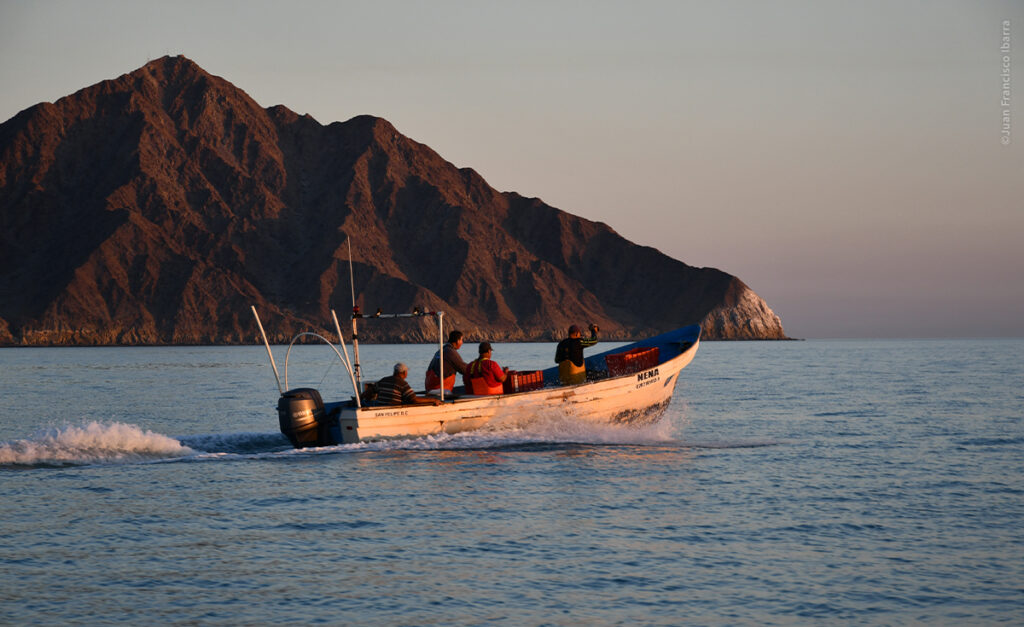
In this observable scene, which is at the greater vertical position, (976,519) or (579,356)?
(579,356)

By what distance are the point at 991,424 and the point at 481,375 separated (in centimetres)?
1787

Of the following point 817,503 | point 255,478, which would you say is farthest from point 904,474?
point 255,478

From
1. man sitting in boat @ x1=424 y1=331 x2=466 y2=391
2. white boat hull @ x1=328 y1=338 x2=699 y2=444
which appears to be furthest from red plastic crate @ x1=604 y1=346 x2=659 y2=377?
man sitting in boat @ x1=424 y1=331 x2=466 y2=391

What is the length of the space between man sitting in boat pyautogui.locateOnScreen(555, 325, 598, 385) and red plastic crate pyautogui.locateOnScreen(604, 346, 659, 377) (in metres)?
1.35

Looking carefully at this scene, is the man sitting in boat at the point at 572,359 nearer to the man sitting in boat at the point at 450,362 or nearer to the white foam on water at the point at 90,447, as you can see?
the man sitting in boat at the point at 450,362

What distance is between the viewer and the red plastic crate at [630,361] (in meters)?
26.7

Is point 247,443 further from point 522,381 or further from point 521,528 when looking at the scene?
point 521,528

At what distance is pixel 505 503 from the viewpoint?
17250 mm

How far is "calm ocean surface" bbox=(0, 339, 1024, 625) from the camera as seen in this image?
1148 centimetres

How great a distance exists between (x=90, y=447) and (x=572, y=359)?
1144cm

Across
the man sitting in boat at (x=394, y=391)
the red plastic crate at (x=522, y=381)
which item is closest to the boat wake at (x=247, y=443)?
the red plastic crate at (x=522, y=381)

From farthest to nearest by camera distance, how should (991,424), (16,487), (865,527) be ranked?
(991,424)
(16,487)
(865,527)

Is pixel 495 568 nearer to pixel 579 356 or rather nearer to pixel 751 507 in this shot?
pixel 751 507

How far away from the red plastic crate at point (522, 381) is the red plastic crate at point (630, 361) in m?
2.50
